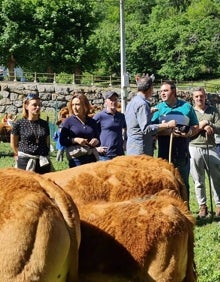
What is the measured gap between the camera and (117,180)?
424 cm

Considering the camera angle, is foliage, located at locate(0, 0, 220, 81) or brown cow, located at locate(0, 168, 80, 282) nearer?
brown cow, located at locate(0, 168, 80, 282)

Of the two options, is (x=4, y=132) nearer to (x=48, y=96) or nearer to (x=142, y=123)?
(x=142, y=123)

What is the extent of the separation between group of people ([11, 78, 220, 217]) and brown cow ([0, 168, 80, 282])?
3.79 m

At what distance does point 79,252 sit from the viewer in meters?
3.73

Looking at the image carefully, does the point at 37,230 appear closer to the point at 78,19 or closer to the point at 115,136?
the point at 115,136

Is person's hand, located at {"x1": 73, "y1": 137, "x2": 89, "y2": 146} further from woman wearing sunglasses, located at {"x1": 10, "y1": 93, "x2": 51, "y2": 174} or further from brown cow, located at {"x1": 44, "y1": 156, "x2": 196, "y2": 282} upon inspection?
brown cow, located at {"x1": 44, "y1": 156, "x2": 196, "y2": 282}

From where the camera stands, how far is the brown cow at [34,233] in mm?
3086

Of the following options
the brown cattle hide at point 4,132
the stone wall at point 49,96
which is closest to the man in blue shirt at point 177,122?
the brown cattle hide at point 4,132

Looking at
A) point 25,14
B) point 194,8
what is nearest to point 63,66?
point 25,14

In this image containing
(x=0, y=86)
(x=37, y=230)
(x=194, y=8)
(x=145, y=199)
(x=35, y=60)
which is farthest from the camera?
(x=194, y=8)

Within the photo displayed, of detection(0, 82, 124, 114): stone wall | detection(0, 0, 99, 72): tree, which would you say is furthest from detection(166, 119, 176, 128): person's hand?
detection(0, 0, 99, 72): tree

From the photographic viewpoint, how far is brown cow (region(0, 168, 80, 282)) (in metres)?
3.09

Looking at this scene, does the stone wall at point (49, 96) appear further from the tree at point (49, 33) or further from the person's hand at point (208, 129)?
the person's hand at point (208, 129)

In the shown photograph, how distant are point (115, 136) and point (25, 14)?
52304 millimetres
